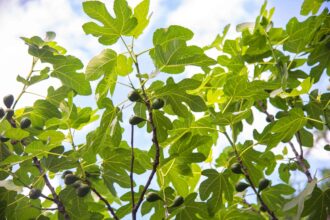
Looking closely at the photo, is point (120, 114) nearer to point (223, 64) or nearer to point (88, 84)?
point (88, 84)

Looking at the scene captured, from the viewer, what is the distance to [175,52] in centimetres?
203

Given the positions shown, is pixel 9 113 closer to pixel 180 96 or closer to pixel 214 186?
pixel 180 96

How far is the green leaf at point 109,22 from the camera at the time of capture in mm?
2035

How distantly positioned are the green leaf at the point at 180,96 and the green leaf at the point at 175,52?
0.27ft

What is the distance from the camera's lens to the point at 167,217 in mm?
2164

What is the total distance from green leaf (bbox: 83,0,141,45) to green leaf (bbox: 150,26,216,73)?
16 centimetres

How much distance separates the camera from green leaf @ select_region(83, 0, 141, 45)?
6.68ft

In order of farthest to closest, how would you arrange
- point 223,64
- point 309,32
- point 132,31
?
point 223,64 → point 309,32 → point 132,31

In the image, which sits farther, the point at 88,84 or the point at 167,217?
the point at 88,84

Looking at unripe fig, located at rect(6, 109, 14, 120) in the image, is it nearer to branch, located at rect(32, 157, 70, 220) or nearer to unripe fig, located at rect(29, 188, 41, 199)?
branch, located at rect(32, 157, 70, 220)

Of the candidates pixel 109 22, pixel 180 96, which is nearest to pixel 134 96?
pixel 180 96

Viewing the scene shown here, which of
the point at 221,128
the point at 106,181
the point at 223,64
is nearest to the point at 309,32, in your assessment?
the point at 223,64

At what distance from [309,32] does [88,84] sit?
1.41 m

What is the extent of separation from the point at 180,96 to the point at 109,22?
530 millimetres
